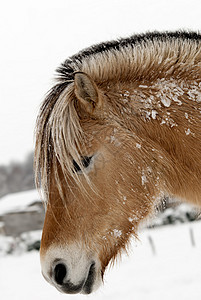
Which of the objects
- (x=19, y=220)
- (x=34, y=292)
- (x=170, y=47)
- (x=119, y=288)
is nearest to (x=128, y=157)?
(x=170, y=47)

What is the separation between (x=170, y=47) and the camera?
89.1 inches

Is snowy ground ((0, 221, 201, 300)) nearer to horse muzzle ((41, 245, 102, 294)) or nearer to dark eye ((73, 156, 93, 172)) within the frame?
horse muzzle ((41, 245, 102, 294))

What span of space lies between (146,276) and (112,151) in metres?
5.42

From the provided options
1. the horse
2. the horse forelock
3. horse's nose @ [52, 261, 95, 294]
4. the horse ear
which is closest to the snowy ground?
horse's nose @ [52, 261, 95, 294]

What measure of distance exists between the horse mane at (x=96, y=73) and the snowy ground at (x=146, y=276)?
9.38 feet

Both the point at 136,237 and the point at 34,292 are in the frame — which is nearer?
the point at 136,237

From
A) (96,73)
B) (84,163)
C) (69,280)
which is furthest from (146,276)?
(96,73)

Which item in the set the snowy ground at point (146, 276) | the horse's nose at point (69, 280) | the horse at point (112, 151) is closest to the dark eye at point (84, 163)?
the horse at point (112, 151)

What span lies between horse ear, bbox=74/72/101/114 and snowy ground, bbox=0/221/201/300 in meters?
3.01

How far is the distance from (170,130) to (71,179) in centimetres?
81

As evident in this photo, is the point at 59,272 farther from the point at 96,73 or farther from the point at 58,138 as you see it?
the point at 96,73

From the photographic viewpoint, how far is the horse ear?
6.64 feet

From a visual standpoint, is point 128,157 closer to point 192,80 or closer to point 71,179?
point 71,179

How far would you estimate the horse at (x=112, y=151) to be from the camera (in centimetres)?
210
